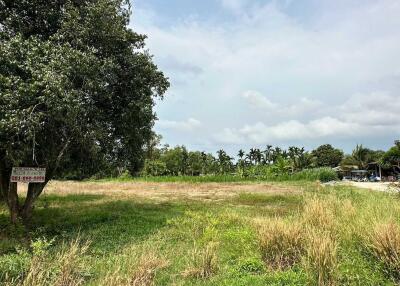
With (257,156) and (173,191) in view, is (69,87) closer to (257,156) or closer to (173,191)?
(173,191)

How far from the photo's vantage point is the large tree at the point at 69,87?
10984 mm

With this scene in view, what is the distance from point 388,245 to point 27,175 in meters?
10.6

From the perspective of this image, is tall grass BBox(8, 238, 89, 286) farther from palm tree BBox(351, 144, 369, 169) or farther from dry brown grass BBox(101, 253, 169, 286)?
palm tree BBox(351, 144, 369, 169)

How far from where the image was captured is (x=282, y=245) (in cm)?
901

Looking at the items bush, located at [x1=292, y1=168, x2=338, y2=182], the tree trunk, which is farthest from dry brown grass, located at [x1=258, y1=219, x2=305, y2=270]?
bush, located at [x1=292, y1=168, x2=338, y2=182]

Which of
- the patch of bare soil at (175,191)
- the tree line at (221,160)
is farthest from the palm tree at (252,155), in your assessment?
the patch of bare soil at (175,191)

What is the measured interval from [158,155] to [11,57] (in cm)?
7830

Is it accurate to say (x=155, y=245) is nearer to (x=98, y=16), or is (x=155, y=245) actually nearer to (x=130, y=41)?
(x=98, y=16)

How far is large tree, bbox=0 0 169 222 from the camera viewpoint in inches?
432

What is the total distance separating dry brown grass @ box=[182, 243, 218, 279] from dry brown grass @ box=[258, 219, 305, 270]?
1.22 meters

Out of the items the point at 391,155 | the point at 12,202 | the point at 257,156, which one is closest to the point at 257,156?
the point at 257,156

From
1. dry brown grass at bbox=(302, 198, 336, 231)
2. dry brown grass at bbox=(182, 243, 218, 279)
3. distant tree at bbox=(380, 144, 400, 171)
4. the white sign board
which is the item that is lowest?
dry brown grass at bbox=(182, 243, 218, 279)

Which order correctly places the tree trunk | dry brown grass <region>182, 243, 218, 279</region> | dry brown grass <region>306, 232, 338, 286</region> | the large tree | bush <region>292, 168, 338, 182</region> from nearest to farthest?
dry brown grass <region>306, 232, 338, 286</region> → dry brown grass <region>182, 243, 218, 279</region> → the large tree → the tree trunk → bush <region>292, 168, 338, 182</region>

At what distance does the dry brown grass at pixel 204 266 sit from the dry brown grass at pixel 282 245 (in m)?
1.22
